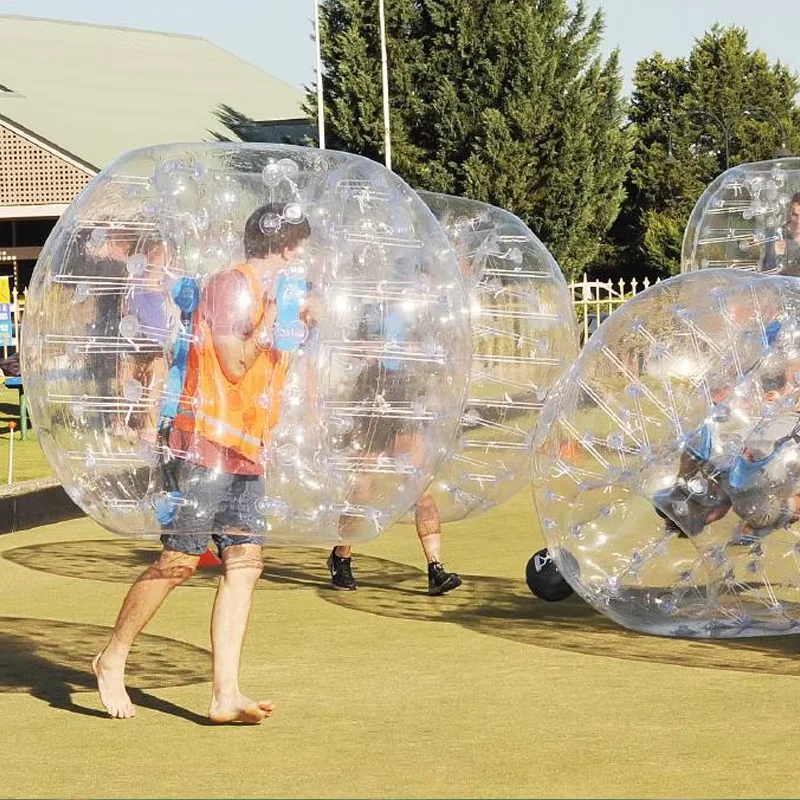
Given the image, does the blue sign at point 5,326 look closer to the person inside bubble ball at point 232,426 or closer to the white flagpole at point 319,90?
the person inside bubble ball at point 232,426

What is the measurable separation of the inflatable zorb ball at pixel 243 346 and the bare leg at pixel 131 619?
0.16m

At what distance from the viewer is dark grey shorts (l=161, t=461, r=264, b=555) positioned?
19.4 ft

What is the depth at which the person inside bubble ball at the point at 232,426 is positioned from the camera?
19.3 feet

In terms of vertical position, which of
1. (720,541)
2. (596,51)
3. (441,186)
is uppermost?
(596,51)

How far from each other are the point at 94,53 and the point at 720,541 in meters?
39.3

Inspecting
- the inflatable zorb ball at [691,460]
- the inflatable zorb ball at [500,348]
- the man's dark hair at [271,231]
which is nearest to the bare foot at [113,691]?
the man's dark hair at [271,231]

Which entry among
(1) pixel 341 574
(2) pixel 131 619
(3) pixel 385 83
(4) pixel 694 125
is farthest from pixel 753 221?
(4) pixel 694 125

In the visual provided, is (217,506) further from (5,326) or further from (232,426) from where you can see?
(5,326)

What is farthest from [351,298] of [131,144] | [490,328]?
[131,144]

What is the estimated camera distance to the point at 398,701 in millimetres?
6410

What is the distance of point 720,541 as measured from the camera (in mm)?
6719

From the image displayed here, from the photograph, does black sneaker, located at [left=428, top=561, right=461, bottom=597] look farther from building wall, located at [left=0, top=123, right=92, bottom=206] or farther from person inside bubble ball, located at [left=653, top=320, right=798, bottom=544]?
building wall, located at [left=0, top=123, right=92, bottom=206]

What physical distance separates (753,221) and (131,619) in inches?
210

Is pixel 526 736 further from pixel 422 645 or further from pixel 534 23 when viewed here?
pixel 534 23
